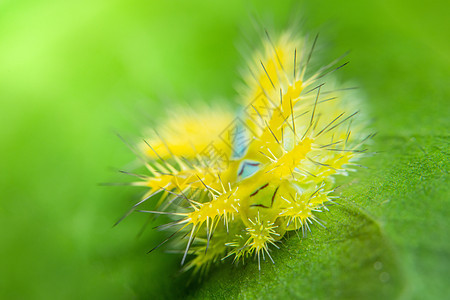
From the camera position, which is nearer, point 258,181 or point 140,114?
point 258,181

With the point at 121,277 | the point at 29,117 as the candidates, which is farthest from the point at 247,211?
the point at 29,117

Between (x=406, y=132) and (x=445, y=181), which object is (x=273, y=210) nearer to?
(x=445, y=181)

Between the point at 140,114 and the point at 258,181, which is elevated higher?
the point at 140,114

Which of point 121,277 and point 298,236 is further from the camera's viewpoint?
point 121,277

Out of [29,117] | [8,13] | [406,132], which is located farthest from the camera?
[8,13]

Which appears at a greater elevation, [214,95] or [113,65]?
[113,65]

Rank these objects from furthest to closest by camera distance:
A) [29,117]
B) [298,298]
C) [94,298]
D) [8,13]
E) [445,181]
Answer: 1. [8,13]
2. [29,117]
3. [94,298]
4. [445,181]
5. [298,298]

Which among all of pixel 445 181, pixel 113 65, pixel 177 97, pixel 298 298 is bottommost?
pixel 445 181
